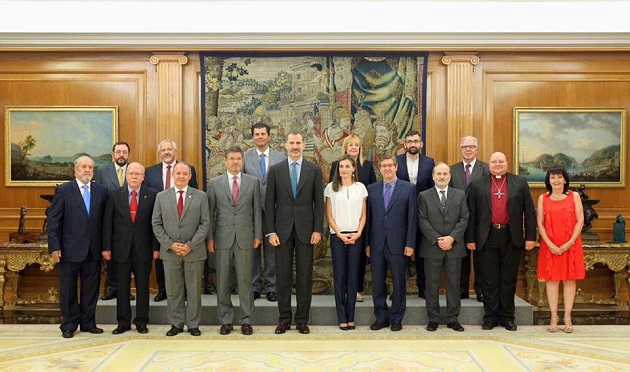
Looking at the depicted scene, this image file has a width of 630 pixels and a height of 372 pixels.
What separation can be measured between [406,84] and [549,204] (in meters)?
2.29

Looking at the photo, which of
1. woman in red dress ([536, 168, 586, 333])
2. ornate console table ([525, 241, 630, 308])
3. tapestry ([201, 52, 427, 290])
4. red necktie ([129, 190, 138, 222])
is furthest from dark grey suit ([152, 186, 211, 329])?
ornate console table ([525, 241, 630, 308])

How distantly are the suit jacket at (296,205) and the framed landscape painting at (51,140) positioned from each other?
2577 millimetres

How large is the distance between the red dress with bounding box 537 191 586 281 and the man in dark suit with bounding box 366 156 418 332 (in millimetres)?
1356

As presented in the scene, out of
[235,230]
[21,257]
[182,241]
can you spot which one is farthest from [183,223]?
[21,257]

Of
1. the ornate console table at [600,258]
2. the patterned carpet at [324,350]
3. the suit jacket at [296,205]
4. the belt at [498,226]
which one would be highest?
the suit jacket at [296,205]

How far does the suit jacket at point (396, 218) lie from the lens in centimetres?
638

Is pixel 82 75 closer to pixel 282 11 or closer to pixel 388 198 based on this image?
pixel 282 11

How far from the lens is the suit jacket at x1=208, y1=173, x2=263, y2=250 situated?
6254mm

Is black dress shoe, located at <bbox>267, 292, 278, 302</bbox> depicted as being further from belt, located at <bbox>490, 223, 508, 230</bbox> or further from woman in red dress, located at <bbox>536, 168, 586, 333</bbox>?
woman in red dress, located at <bbox>536, 168, 586, 333</bbox>

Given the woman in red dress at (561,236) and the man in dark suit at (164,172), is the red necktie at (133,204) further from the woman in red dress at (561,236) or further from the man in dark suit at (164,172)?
the woman in red dress at (561,236)

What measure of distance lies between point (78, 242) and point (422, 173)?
358 cm

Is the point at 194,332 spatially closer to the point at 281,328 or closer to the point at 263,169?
the point at 281,328

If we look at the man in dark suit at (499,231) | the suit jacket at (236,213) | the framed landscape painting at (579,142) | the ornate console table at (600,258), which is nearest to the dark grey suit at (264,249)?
the suit jacket at (236,213)

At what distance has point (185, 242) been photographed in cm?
616
